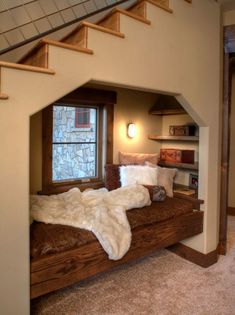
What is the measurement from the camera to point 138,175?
9.54 feet

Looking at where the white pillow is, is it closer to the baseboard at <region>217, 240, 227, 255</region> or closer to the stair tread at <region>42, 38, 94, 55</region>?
the baseboard at <region>217, 240, 227, 255</region>

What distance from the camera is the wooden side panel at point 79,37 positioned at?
1791 millimetres

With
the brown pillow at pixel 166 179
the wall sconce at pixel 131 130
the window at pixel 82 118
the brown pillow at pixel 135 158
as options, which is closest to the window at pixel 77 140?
the window at pixel 82 118

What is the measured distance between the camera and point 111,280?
247cm

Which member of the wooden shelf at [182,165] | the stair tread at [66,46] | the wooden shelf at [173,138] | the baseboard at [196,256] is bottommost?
the baseboard at [196,256]

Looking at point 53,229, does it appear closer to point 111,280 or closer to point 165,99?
point 111,280

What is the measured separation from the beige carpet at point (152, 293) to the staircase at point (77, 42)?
5.33 feet

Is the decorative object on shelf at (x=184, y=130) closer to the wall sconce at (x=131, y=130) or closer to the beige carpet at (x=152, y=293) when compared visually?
the wall sconce at (x=131, y=130)

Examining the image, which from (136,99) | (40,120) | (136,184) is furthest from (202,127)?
(40,120)

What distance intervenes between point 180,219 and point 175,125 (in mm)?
1480

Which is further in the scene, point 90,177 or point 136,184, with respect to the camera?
point 90,177

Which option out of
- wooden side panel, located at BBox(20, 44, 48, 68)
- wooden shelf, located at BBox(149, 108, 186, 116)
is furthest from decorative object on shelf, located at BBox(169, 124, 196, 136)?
wooden side panel, located at BBox(20, 44, 48, 68)

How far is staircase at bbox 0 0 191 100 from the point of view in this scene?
1526 millimetres

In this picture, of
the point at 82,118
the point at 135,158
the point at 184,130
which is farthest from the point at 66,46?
the point at 184,130
